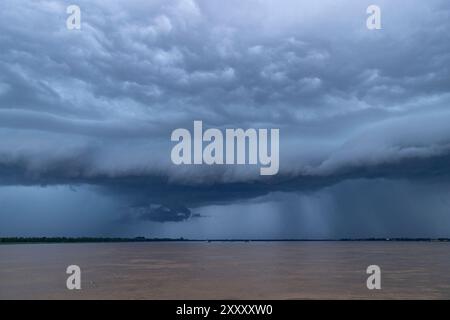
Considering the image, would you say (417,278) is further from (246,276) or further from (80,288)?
(80,288)

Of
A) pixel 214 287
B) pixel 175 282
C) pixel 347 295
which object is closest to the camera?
pixel 347 295

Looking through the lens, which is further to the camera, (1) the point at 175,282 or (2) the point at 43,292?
(1) the point at 175,282

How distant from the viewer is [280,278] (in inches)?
2078

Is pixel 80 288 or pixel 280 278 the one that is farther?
pixel 280 278
